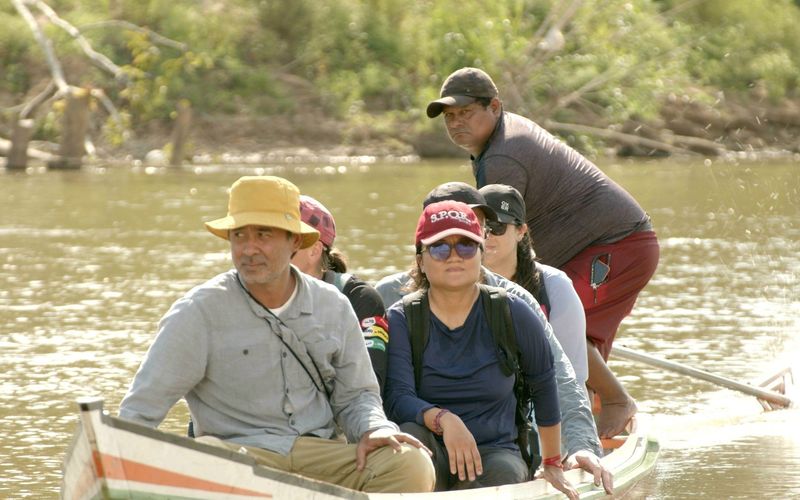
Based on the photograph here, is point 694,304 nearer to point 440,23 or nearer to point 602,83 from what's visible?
point 602,83

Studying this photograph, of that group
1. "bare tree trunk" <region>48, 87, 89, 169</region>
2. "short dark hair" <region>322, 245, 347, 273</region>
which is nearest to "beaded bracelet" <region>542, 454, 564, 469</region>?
"short dark hair" <region>322, 245, 347, 273</region>

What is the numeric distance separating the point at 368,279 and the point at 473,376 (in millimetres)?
7973

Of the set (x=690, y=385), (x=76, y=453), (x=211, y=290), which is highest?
(x=211, y=290)

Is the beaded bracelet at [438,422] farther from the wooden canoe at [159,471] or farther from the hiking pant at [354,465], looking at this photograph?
the wooden canoe at [159,471]

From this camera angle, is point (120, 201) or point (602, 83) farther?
point (602, 83)

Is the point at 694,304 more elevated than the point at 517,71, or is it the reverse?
the point at 517,71

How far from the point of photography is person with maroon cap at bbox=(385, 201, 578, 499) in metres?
5.07

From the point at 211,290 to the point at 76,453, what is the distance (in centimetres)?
71

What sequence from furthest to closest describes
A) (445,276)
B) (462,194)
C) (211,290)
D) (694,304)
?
(694,304), (462,194), (445,276), (211,290)

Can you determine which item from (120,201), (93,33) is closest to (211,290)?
(120,201)

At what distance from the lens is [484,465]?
17.1 feet

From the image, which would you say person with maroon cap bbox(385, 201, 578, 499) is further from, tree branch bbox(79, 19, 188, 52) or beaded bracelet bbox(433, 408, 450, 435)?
tree branch bbox(79, 19, 188, 52)

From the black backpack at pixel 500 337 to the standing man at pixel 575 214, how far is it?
55.2 inches

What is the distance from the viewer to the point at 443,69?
3316 centimetres
